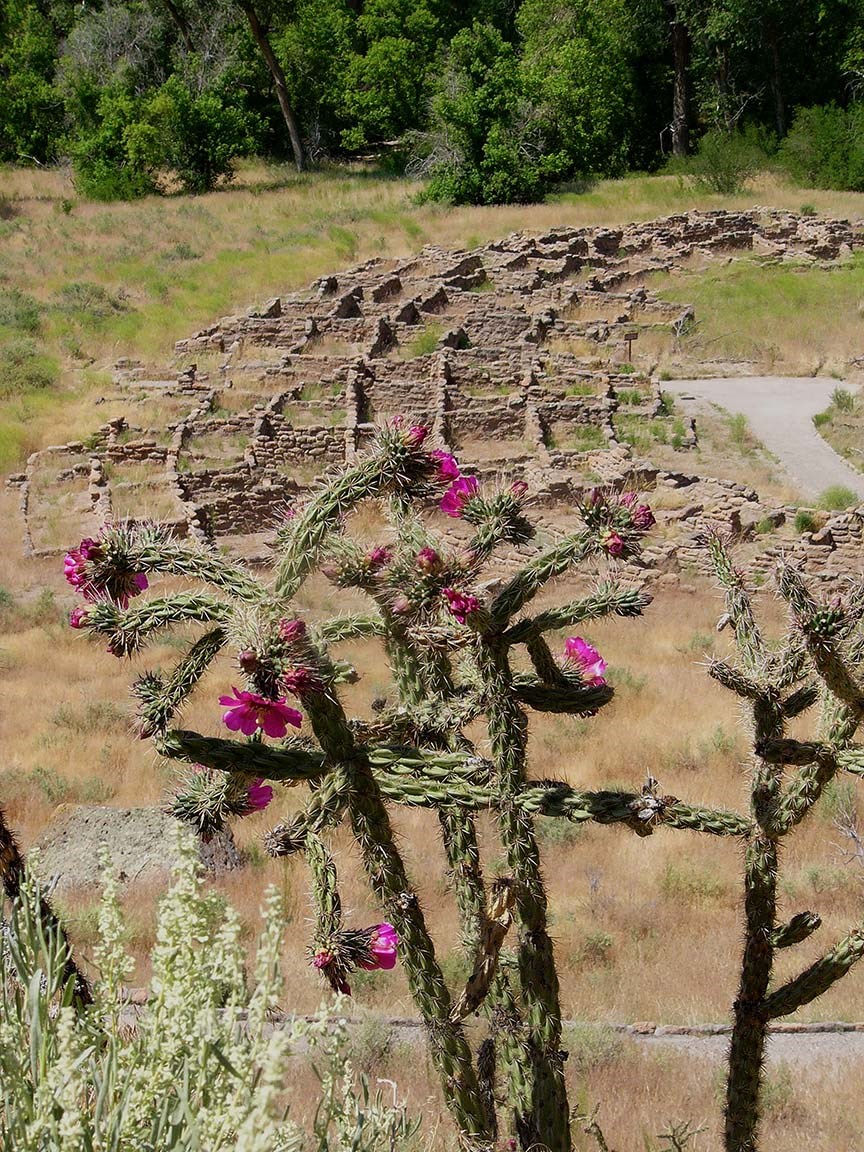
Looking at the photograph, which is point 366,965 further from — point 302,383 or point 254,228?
point 254,228

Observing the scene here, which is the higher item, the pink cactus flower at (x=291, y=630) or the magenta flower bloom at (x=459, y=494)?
the pink cactus flower at (x=291, y=630)

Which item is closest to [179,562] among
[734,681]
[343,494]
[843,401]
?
[343,494]

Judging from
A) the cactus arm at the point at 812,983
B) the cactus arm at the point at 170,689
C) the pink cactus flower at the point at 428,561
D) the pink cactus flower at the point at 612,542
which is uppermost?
the pink cactus flower at the point at 428,561

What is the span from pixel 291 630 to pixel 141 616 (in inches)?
25.2

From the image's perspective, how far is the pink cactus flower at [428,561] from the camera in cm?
309

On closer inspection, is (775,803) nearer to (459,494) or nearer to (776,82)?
(459,494)

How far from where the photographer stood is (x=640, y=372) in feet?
72.9

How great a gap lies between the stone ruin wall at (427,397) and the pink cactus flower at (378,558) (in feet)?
28.8

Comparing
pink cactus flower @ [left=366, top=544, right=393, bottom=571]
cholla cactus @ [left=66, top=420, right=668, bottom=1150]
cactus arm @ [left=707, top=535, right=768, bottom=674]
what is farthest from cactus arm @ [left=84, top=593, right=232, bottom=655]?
cactus arm @ [left=707, top=535, right=768, bottom=674]

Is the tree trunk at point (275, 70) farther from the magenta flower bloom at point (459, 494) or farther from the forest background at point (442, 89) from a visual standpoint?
the magenta flower bloom at point (459, 494)

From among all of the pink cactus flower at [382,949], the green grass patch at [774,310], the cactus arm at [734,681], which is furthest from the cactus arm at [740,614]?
the green grass patch at [774,310]

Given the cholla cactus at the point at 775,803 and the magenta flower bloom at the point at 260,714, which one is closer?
the magenta flower bloom at the point at 260,714

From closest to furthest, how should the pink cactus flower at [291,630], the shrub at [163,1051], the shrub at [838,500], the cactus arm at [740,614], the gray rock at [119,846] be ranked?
1. the shrub at [163,1051]
2. the pink cactus flower at [291,630]
3. the cactus arm at [740,614]
4. the gray rock at [119,846]
5. the shrub at [838,500]

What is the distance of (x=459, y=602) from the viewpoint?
3084 mm
